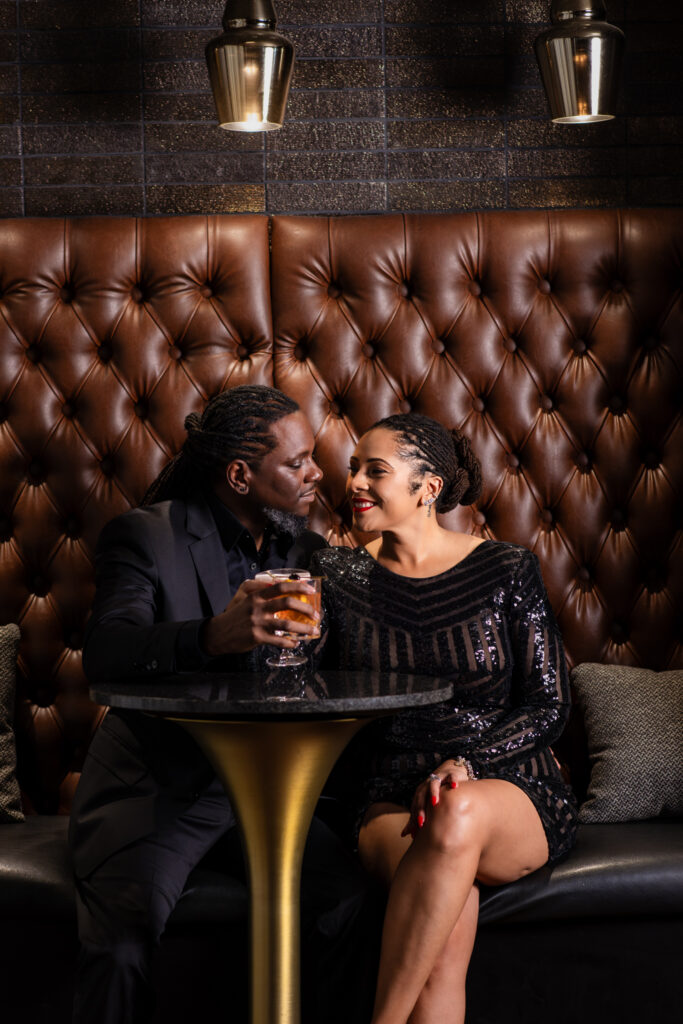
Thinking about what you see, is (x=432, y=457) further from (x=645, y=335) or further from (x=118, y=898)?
(x=118, y=898)

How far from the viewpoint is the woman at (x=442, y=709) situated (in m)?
2.04

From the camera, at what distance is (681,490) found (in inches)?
118

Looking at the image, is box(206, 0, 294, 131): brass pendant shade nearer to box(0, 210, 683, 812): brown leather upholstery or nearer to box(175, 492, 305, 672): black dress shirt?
box(0, 210, 683, 812): brown leather upholstery

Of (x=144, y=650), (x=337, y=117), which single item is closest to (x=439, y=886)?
(x=144, y=650)

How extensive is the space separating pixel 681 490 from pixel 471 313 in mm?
741

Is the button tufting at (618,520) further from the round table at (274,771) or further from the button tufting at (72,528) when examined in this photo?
the button tufting at (72,528)

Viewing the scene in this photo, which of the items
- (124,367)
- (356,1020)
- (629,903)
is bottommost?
(356,1020)

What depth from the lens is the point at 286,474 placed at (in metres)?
2.48

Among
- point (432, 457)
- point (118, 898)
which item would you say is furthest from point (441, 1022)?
point (432, 457)

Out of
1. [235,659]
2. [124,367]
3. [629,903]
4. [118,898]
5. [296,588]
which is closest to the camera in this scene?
[296,588]

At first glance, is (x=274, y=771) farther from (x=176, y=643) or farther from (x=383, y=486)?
(x=383, y=486)

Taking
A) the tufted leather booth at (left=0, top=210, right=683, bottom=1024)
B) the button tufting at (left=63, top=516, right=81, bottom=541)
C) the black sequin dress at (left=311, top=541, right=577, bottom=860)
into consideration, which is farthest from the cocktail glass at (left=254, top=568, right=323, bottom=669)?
the button tufting at (left=63, top=516, right=81, bottom=541)

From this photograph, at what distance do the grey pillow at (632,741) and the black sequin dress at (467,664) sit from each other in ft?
0.89

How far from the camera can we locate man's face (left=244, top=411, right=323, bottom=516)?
8.13 ft
